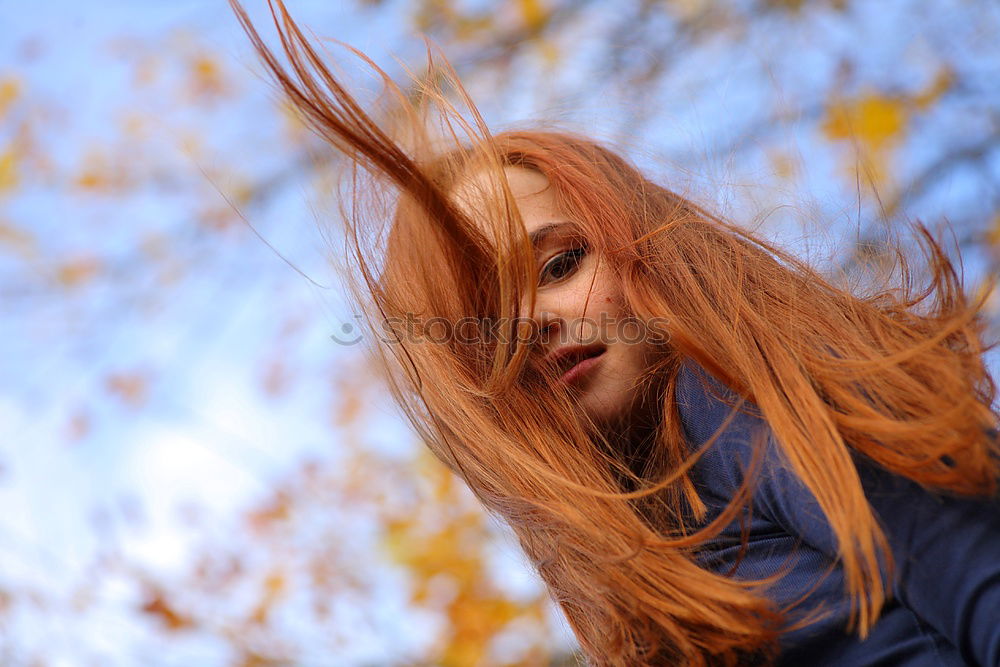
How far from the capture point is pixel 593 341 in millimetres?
1462

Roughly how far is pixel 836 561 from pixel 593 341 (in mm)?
530

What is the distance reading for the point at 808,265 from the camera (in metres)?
1.43

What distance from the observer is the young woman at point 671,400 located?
1054mm

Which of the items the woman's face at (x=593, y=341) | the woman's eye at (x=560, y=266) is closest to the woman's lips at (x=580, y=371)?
the woman's face at (x=593, y=341)

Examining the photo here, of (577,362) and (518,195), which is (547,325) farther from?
(518,195)

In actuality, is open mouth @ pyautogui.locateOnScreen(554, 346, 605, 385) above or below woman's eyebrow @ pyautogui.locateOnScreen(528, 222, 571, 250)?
below

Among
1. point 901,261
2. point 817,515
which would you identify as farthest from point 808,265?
point 817,515

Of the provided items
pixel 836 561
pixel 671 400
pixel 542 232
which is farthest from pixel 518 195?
pixel 836 561

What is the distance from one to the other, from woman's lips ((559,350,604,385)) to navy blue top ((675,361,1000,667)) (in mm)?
173

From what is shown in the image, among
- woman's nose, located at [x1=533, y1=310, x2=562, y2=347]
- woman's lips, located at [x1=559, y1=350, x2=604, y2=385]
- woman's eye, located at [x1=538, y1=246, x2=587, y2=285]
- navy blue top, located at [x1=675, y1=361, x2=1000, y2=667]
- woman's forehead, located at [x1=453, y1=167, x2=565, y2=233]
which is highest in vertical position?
woman's forehead, located at [x1=453, y1=167, x2=565, y2=233]

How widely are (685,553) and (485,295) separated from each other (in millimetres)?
547

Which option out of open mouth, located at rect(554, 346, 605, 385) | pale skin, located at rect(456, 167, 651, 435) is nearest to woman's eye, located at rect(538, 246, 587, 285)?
pale skin, located at rect(456, 167, 651, 435)

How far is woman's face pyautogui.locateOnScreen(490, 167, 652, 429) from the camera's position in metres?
1.45

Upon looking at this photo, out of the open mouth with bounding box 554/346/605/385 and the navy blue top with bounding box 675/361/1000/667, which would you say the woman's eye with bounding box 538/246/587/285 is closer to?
the open mouth with bounding box 554/346/605/385
